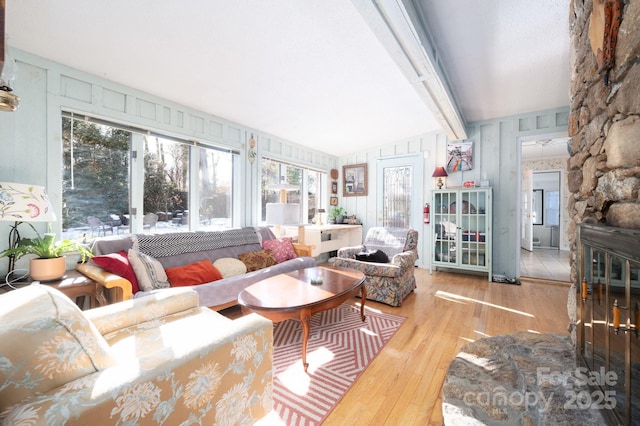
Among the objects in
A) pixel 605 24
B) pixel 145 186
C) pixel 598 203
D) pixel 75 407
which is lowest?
pixel 75 407

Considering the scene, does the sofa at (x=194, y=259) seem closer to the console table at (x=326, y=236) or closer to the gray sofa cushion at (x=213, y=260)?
the gray sofa cushion at (x=213, y=260)

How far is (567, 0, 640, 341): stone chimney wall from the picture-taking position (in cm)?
96

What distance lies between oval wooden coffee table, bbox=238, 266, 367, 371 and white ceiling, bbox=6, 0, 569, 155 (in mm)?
2001

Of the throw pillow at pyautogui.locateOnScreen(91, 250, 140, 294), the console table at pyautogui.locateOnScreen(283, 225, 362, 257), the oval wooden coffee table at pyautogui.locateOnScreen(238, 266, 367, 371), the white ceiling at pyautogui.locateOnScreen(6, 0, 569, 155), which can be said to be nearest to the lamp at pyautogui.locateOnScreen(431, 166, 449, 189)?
the white ceiling at pyautogui.locateOnScreen(6, 0, 569, 155)

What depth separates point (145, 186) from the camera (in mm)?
2977

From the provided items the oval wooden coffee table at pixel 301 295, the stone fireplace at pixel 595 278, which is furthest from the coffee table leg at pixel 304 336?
the stone fireplace at pixel 595 278

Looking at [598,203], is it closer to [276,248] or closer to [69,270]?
[276,248]

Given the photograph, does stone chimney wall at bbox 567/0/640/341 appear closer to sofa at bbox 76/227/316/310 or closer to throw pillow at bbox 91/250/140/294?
sofa at bbox 76/227/316/310

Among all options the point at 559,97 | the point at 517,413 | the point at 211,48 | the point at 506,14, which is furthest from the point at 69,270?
the point at 559,97

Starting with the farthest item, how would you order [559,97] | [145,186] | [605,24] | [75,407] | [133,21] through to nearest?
Answer: [559,97], [145,186], [133,21], [605,24], [75,407]

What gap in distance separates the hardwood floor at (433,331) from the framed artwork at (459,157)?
74.8 inches

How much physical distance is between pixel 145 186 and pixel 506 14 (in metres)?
3.75

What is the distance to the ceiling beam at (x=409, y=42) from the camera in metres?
1.67

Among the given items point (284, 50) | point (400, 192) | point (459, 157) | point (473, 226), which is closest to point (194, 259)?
point (284, 50)
